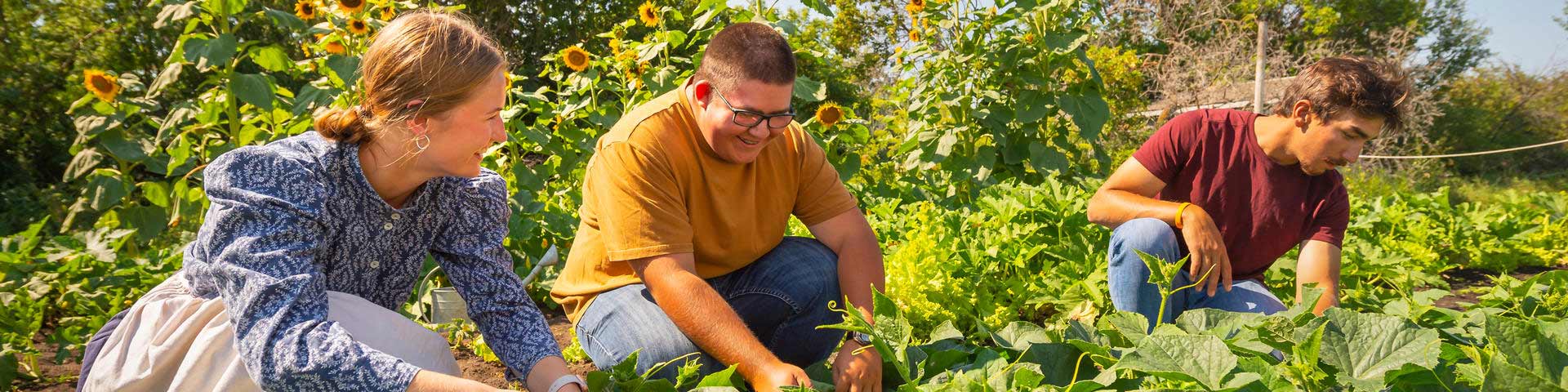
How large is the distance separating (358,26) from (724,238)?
7.32 feet

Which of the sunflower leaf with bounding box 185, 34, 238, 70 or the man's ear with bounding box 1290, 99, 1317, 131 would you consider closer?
the man's ear with bounding box 1290, 99, 1317, 131

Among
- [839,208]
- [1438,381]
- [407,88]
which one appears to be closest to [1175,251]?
[839,208]

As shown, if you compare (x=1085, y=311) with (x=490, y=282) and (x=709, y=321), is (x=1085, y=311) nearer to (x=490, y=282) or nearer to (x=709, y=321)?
(x=709, y=321)

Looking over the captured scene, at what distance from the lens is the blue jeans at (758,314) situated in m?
2.09

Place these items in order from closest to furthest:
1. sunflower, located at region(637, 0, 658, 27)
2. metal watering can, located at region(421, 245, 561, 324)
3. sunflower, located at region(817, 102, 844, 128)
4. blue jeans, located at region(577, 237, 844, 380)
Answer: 1. blue jeans, located at region(577, 237, 844, 380)
2. metal watering can, located at region(421, 245, 561, 324)
3. sunflower, located at region(637, 0, 658, 27)
4. sunflower, located at region(817, 102, 844, 128)

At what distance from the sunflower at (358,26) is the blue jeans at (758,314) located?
207cm

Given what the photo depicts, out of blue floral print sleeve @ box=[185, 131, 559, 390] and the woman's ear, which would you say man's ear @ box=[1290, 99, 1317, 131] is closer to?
blue floral print sleeve @ box=[185, 131, 559, 390]

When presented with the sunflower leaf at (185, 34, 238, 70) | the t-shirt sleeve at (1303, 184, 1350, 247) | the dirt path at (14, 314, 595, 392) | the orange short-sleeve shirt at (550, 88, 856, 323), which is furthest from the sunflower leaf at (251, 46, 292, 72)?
the t-shirt sleeve at (1303, 184, 1350, 247)

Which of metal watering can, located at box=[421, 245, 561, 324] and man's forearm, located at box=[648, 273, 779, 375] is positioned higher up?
man's forearm, located at box=[648, 273, 779, 375]

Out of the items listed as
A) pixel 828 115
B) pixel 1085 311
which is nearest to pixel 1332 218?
pixel 1085 311

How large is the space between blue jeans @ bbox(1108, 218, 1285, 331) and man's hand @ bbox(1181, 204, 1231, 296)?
76 millimetres

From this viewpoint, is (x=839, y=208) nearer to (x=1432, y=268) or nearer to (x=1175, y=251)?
(x=1175, y=251)

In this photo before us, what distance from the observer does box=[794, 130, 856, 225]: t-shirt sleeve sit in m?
2.35

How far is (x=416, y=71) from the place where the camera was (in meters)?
1.54
